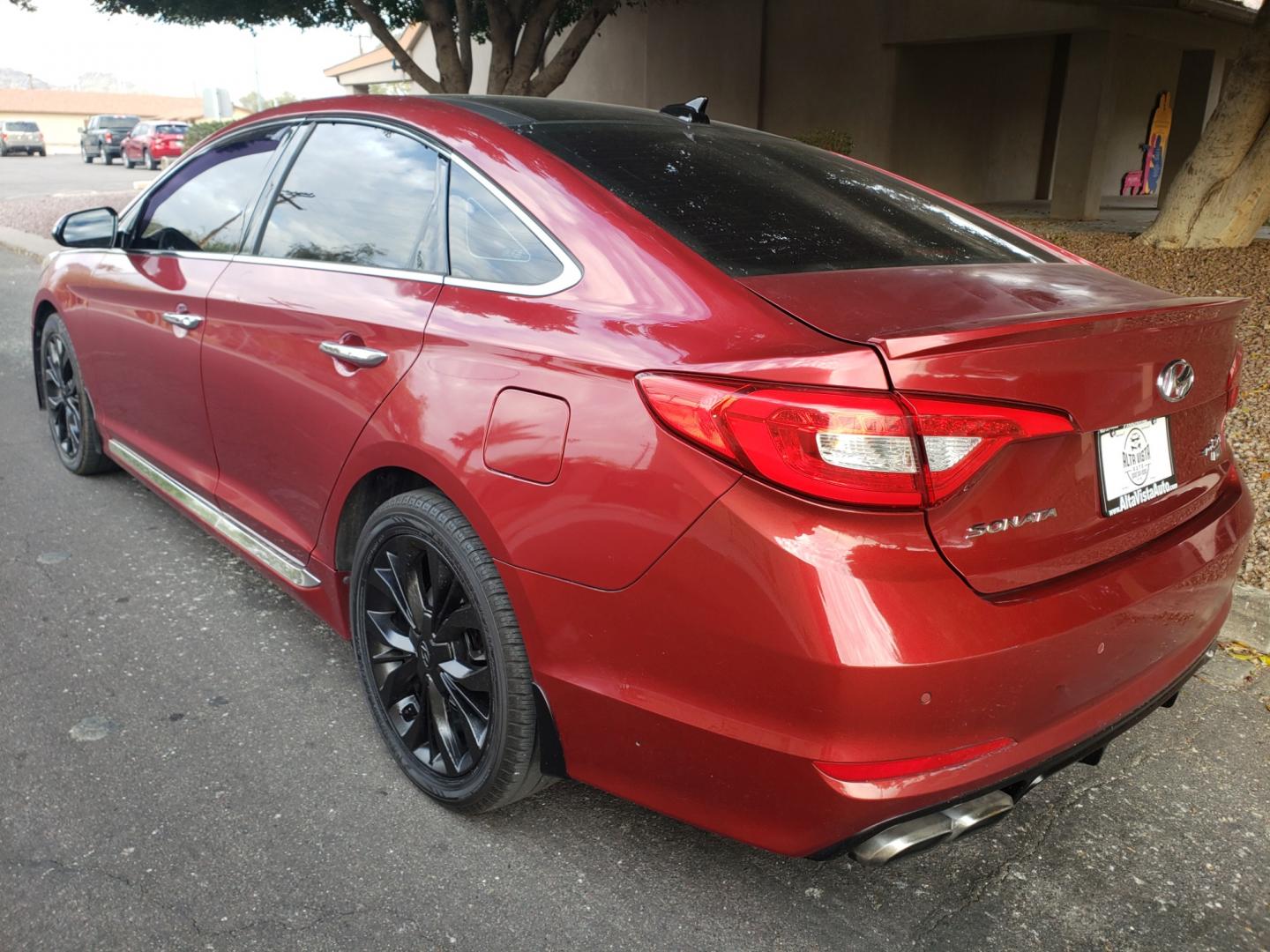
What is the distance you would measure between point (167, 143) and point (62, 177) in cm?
484

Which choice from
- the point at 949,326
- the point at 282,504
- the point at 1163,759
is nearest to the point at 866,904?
the point at 1163,759

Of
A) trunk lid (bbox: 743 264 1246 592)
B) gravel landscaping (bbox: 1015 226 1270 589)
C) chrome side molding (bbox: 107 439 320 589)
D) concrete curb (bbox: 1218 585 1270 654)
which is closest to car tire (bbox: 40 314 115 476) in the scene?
chrome side molding (bbox: 107 439 320 589)

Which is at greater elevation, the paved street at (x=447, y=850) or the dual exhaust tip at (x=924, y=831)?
the dual exhaust tip at (x=924, y=831)

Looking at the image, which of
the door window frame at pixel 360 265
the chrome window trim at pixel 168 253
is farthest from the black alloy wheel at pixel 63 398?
the door window frame at pixel 360 265

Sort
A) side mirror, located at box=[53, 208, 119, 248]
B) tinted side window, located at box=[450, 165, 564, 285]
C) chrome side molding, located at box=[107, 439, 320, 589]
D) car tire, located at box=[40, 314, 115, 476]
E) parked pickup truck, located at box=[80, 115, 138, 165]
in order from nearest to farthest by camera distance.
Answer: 1. tinted side window, located at box=[450, 165, 564, 285]
2. chrome side molding, located at box=[107, 439, 320, 589]
3. side mirror, located at box=[53, 208, 119, 248]
4. car tire, located at box=[40, 314, 115, 476]
5. parked pickup truck, located at box=[80, 115, 138, 165]

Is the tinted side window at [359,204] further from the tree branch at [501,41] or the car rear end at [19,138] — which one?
the car rear end at [19,138]

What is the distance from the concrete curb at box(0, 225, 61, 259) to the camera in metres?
12.9

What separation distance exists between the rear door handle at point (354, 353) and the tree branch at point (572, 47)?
38.9ft

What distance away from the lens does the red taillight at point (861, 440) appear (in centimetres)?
173

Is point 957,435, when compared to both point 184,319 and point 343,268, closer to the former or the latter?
point 343,268

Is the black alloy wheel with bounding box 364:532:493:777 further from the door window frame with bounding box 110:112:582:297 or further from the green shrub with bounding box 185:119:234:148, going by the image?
the green shrub with bounding box 185:119:234:148

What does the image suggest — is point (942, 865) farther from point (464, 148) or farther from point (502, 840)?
point (464, 148)

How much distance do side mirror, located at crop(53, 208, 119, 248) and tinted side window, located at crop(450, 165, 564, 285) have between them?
2.22 metres

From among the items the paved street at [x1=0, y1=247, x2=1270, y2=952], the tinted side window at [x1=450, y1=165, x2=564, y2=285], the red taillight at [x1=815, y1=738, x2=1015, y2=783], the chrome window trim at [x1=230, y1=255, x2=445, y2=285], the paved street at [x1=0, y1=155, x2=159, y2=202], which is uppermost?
the tinted side window at [x1=450, y1=165, x2=564, y2=285]
